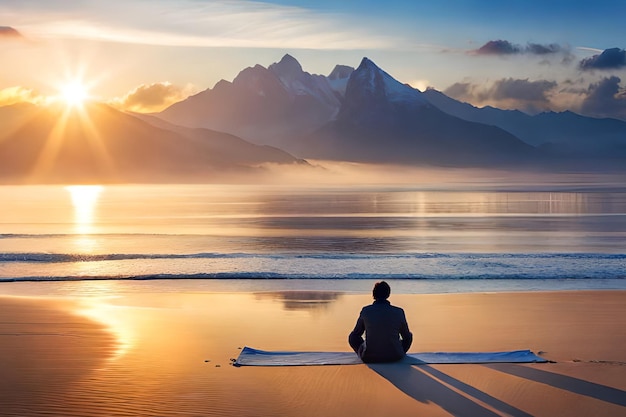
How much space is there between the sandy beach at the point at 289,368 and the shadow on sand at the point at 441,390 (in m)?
0.02

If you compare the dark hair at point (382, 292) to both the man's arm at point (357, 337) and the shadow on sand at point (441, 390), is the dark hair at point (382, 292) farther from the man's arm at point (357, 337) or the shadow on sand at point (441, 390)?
the shadow on sand at point (441, 390)

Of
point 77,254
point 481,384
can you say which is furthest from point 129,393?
point 77,254

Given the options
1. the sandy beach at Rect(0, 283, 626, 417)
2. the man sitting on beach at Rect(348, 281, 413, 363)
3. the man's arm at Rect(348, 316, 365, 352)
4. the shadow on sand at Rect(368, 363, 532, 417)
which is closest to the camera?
the shadow on sand at Rect(368, 363, 532, 417)

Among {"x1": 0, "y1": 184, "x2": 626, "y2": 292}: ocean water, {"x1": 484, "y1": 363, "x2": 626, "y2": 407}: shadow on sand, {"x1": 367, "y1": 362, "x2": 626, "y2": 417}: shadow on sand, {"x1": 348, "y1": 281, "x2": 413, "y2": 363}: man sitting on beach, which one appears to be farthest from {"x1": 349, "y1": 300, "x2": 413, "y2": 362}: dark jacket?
{"x1": 0, "y1": 184, "x2": 626, "y2": 292}: ocean water

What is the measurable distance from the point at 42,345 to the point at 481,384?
7.24 metres

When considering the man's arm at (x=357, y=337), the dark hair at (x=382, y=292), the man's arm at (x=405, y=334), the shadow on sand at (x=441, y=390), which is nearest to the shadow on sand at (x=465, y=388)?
the shadow on sand at (x=441, y=390)

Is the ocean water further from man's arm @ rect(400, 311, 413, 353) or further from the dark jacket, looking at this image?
the dark jacket

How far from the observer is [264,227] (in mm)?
53250

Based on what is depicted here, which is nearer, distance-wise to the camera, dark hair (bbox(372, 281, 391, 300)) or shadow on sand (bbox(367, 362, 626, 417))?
shadow on sand (bbox(367, 362, 626, 417))

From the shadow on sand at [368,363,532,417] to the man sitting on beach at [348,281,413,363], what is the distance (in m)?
0.16

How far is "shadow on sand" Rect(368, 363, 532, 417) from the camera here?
972 centimetres

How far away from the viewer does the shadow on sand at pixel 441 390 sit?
9.72 metres

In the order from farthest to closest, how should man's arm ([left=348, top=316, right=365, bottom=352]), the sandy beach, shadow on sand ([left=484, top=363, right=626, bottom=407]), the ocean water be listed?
the ocean water → man's arm ([left=348, top=316, right=365, bottom=352]) → shadow on sand ([left=484, top=363, right=626, bottom=407]) → the sandy beach

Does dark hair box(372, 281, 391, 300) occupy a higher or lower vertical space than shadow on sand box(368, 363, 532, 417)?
higher
